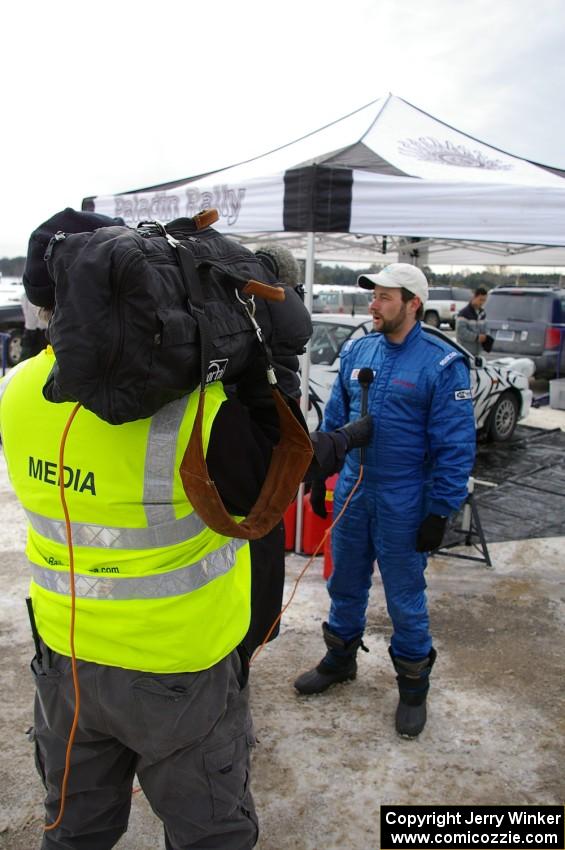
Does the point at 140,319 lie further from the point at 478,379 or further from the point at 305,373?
the point at 478,379

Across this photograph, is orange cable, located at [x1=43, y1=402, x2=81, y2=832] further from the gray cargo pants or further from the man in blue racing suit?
the man in blue racing suit

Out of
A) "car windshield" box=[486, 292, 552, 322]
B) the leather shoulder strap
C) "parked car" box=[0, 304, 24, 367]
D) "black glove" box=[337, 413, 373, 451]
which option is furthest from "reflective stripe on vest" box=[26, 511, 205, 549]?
"parked car" box=[0, 304, 24, 367]

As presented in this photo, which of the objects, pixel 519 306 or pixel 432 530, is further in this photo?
pixel 519 306

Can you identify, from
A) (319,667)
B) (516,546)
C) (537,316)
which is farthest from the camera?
(537,316)

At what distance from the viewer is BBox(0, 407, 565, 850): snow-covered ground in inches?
95.9

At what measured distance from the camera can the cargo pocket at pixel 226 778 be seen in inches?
59.7

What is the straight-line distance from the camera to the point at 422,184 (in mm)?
3650

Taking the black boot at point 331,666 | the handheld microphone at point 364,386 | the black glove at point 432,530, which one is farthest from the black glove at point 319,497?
the black glove at point 432,530

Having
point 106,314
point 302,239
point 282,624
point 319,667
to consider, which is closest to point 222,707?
point 106,314

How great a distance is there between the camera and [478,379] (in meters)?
7.90

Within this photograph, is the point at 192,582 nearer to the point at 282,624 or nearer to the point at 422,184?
the point at 282,624

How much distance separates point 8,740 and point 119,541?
1.92 metres

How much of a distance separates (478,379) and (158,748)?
23.1 ft

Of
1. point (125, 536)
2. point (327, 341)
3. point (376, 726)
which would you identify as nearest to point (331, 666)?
point (376, 726)
